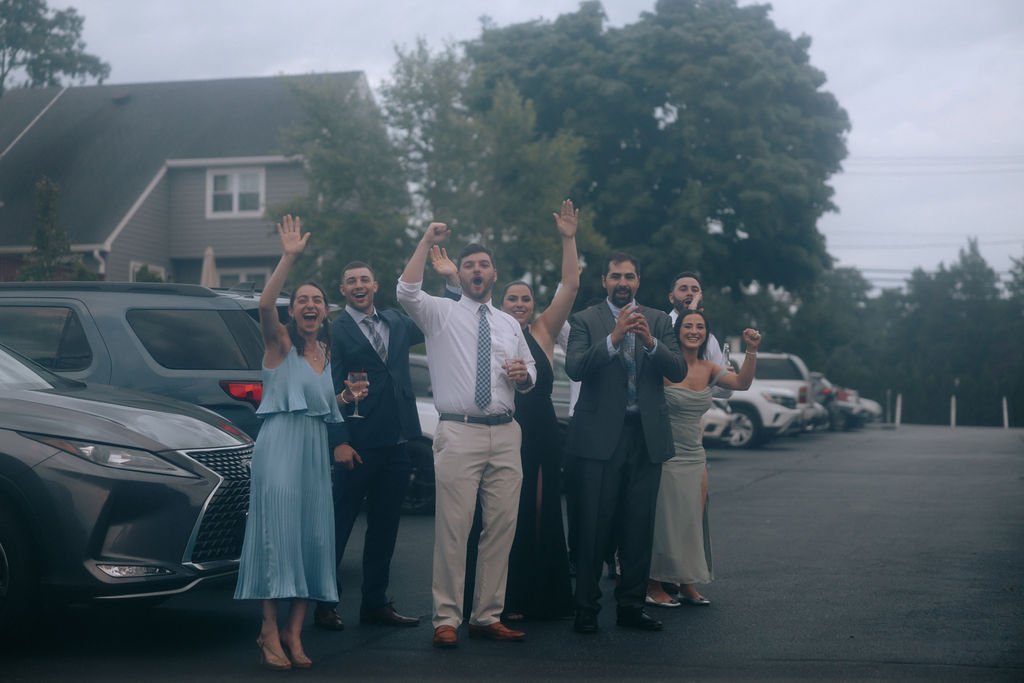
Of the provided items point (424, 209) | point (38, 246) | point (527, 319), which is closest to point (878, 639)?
point (527, 319)

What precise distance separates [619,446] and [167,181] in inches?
1096

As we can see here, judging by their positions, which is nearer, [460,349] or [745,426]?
[460,349]

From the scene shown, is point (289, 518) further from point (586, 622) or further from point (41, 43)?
point (41, 43)

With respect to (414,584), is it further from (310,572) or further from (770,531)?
(770,531)

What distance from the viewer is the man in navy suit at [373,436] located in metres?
6.75

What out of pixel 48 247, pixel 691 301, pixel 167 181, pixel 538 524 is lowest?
pixel 538 524

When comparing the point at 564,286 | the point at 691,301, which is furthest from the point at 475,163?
the point at 564,286

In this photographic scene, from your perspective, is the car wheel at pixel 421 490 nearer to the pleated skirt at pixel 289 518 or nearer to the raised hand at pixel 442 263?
the raised hand at pixel 442 263

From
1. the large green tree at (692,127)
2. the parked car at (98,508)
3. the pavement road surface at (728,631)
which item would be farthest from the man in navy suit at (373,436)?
the large green tree at (692,127)

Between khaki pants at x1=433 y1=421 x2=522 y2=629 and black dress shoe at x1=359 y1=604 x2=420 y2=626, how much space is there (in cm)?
46

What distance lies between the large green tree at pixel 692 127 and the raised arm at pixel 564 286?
28.1 meters

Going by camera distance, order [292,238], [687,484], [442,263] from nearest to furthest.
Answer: [292,238] → [442,263] → [687,484]

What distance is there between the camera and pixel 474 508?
254 inches

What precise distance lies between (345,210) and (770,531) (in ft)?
65.0
